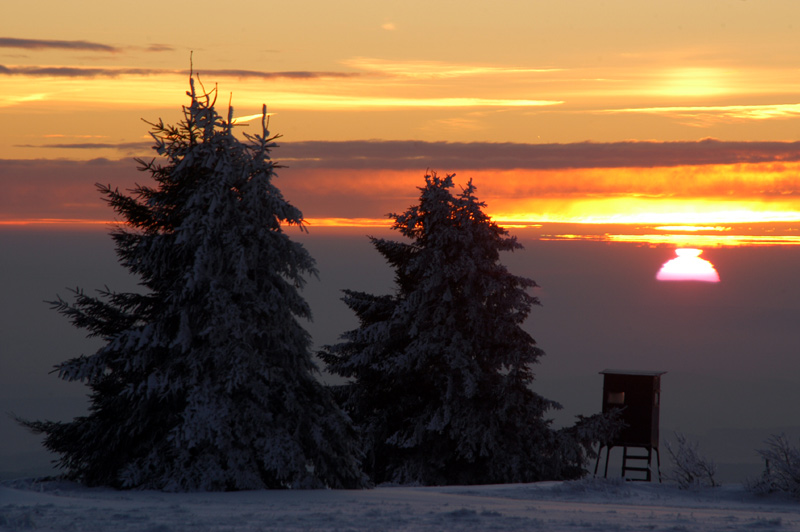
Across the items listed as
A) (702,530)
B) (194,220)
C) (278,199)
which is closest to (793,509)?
(702,530)

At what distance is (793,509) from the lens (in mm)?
18188

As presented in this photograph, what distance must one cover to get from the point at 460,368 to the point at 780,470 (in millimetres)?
11441

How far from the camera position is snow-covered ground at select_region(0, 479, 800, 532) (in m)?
12.7

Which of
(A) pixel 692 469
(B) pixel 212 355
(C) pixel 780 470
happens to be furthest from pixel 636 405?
(B) pixel 212 355

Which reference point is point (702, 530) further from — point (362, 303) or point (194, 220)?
point (362, 303)

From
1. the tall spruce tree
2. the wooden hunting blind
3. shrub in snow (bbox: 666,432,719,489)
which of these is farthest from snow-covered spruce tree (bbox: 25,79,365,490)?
the wooden hunting blind

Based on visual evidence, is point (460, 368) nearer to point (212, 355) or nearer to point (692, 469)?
point (692, 469)

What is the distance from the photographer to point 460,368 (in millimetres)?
30047

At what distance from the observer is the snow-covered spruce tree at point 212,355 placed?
62.1 feet

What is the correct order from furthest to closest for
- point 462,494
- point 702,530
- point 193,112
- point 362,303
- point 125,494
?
point 362,303 < point 193,112 < point 462,494 < point 125,494 < point 702,530

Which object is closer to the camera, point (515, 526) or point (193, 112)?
point (515, 526)

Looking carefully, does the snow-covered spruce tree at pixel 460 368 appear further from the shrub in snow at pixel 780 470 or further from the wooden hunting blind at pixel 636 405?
the shrub in snow at pixel 780 470

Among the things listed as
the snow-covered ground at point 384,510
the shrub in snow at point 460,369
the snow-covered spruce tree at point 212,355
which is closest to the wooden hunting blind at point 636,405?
the shrub in snow at point 460,369

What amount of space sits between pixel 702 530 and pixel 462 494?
23.2 feet
